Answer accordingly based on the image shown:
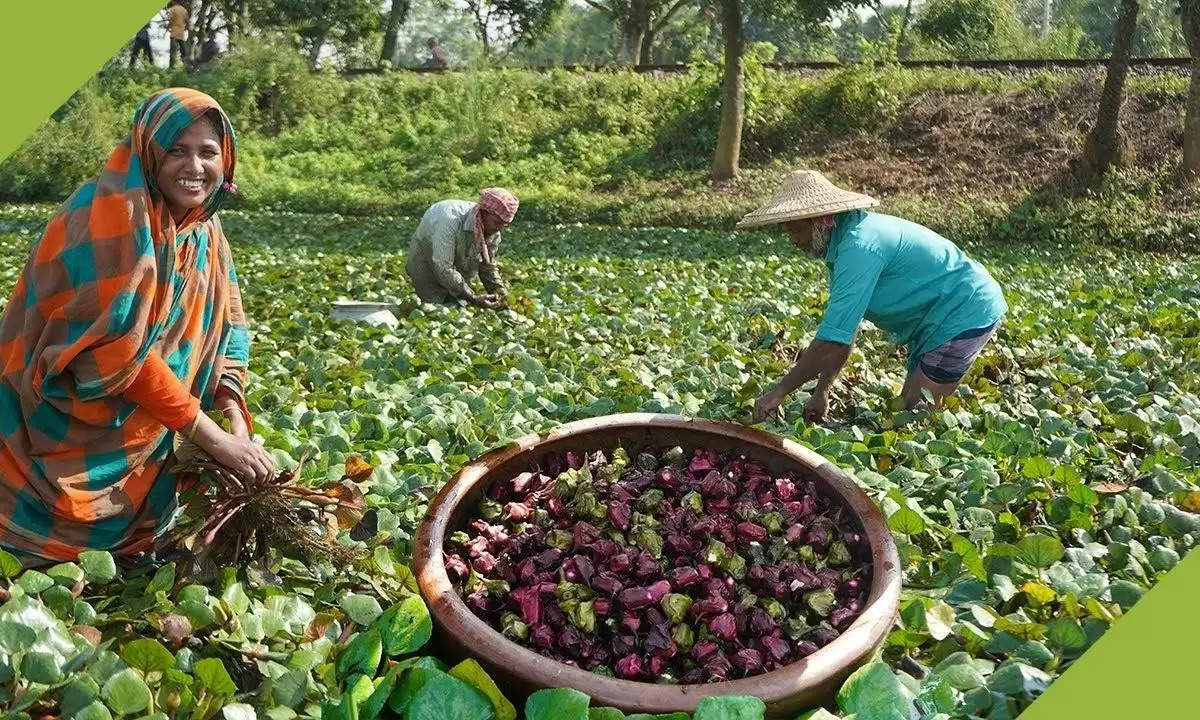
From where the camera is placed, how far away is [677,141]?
49.6ft

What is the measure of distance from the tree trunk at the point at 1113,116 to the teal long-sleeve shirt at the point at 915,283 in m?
8.76

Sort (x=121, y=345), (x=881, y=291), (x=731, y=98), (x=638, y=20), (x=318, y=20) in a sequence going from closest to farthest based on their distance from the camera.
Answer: (x=121, y=345) → (x=881, y=291) → (x=731, y=98) → (x=318, y=20) → (x=638, y=20)

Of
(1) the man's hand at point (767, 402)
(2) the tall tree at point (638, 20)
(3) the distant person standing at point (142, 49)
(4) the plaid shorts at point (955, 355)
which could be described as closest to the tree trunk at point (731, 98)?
(2) the tall tree at point (638, 20)

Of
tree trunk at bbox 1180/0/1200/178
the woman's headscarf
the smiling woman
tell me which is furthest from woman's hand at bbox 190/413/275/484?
tree trunk at bbox 1180/0/1200/178

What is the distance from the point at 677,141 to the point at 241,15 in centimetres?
1211

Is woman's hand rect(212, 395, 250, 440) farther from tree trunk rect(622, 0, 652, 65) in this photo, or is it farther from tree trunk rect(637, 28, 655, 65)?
tree trunk rect(622, 0, 652, 65)

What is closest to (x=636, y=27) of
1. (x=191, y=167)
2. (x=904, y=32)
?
(x=904, y=32)

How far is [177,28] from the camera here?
66.4 feet

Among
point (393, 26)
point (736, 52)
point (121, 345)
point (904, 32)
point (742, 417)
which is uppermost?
point (393, 26)

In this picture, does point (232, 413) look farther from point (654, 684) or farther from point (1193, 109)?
point (1193, 109)

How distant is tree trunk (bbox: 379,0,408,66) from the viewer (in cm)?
2191

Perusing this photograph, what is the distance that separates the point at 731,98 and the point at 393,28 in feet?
39.6

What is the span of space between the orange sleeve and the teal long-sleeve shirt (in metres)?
2.10

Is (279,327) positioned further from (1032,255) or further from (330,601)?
(1032,255)
